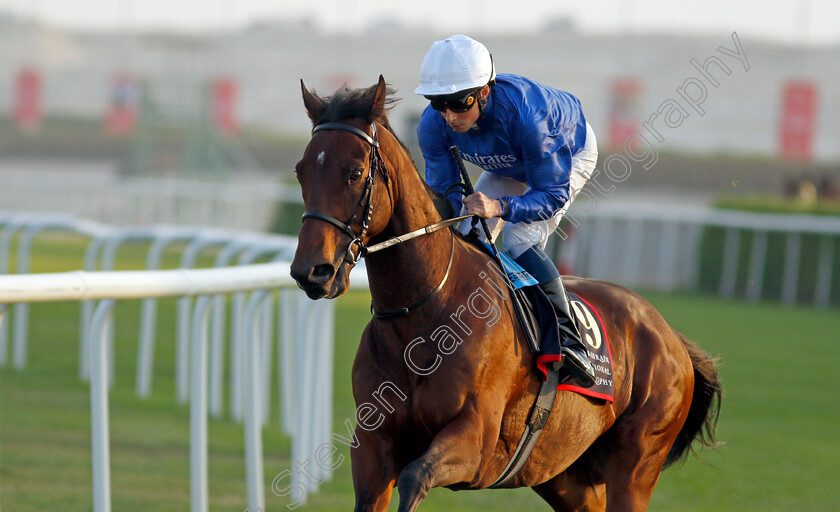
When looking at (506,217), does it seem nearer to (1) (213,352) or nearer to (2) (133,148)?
(1) (213,352)

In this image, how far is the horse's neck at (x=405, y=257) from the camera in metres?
3.01

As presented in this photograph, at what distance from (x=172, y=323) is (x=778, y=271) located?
27.6 feet

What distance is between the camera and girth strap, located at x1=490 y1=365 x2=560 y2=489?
129 inches

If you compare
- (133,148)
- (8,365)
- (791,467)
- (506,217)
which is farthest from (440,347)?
(133,148)

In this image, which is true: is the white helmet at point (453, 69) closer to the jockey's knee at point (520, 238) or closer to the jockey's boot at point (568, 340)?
the jockey's knee at point (520, 238)

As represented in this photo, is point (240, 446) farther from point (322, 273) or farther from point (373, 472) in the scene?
point (322, 273)

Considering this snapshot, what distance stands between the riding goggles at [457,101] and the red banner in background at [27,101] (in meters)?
29.0

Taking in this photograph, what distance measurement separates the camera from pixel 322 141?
2.78 meters

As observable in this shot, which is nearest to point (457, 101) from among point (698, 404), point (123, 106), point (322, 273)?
point (322, 273)

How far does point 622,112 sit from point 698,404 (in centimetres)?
2248

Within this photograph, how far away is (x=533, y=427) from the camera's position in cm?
329

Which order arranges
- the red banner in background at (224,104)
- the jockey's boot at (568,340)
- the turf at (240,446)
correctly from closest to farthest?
the jockey's boot at (568,340), the turf at (240,446), the red banner in background at (224,104)

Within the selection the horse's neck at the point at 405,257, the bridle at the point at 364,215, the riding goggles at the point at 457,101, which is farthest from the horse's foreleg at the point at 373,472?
the riding goggles at the point at 457,101

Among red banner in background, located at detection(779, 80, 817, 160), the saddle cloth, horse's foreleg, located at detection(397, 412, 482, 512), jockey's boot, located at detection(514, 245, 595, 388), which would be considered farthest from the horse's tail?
red banner in background, located at detection(779, 80, 817, 160)
